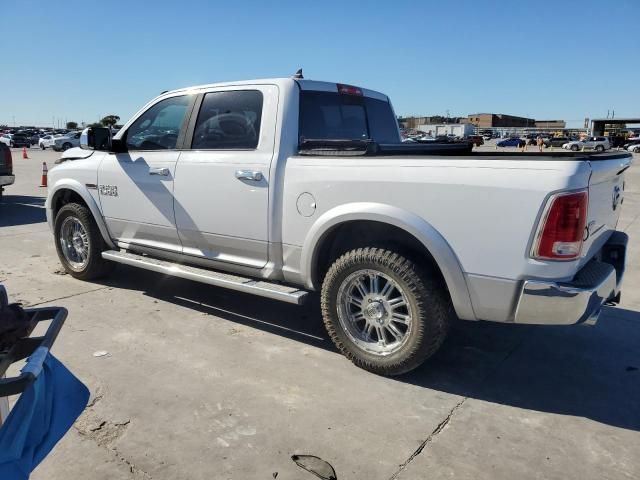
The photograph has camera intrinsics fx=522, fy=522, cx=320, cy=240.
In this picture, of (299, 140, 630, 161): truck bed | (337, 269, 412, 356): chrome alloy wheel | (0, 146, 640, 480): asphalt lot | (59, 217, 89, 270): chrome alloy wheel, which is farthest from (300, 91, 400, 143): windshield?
(59, 217, 89, 270): chrome alloy wheel

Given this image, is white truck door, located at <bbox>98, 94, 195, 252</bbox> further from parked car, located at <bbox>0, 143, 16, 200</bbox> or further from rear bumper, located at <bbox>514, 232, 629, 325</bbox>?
parked car, located at <bbox>0, 143, 16, 200</bbox>

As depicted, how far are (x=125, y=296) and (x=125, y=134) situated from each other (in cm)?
158

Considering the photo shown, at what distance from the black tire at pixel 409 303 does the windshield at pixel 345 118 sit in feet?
3.68

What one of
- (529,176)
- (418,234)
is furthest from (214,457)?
(529,176)

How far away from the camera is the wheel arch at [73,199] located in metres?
5.23

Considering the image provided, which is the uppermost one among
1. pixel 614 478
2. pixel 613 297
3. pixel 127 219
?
pixel 127 219

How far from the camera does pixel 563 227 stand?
2787mm

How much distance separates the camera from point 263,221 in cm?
392

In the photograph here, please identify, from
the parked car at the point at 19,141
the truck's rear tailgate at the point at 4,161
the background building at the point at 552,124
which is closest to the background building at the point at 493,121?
the background building at the point at 552,124

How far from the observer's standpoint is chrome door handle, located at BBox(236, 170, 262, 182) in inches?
153

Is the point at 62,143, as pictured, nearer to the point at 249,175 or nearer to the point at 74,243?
the point at 74,243

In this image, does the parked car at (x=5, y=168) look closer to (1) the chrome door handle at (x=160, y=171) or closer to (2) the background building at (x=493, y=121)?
(1) the chrome door handle at (x=160, y=171)

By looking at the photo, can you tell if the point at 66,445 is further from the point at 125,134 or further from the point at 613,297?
the point at 613,297

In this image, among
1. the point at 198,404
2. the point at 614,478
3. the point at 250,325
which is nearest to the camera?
the point at 614,478
